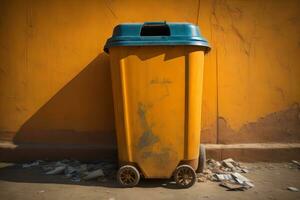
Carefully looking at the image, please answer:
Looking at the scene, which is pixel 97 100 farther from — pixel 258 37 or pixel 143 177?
pixel 258 37

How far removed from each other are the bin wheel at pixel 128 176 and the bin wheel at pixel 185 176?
1.29 ft

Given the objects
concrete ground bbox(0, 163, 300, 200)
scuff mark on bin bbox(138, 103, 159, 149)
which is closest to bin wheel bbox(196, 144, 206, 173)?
concrete ground bbox(0, 163, 300, 200)

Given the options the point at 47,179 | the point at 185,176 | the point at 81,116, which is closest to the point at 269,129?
the point at 185,176

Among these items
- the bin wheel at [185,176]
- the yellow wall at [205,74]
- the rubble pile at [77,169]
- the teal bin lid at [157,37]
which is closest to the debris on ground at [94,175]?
the rubble pile at [77,169]

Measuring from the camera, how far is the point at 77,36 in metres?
4.44

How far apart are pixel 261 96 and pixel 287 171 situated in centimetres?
97

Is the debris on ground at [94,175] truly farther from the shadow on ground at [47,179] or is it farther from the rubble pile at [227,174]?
the rubble pile at [227,174]

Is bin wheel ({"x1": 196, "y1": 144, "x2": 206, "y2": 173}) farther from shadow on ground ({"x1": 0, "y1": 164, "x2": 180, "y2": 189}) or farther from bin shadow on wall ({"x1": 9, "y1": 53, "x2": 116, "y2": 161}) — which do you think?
bin shadow on wall ({"x1": 9, "y1": 53, "x2": 116, "y2": 161})

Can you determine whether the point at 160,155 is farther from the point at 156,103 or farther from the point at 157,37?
the point at 157,37

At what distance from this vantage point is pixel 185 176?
3.44 m

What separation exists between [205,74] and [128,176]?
1.71 metres

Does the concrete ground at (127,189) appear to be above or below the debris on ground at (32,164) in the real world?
below

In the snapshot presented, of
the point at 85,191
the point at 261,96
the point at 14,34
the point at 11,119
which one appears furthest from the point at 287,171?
the point at 14,34

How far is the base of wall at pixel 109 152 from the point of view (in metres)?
4.30
